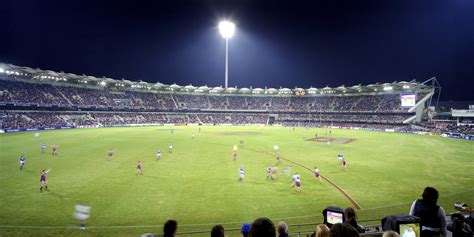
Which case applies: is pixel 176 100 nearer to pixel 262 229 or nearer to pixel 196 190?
pixel 196 190

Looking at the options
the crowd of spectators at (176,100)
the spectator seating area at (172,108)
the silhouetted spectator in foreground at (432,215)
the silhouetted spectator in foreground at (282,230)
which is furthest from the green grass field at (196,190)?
the crowd of spectators at (176,100)

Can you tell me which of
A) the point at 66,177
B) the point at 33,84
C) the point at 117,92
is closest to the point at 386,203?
the point at 66,177

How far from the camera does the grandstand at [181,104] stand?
74938 mm

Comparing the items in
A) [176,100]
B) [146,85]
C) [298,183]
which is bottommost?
[298,183]

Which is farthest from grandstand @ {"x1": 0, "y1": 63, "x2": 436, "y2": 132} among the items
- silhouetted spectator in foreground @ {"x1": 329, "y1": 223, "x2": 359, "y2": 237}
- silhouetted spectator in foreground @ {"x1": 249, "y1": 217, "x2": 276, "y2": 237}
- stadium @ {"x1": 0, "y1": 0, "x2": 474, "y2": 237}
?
silhouetted spectator in foreground @ {"x1": 329, "y1": 223, "x2": 359, "y2": 237}

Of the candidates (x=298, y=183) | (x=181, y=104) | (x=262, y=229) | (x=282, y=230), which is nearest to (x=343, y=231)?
(x=262, y=229)

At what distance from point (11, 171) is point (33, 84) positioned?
73.2 meters

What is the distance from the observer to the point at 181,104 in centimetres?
11962

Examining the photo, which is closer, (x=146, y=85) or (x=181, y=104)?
(x=146, y=85)

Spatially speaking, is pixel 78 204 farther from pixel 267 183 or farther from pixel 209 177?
pixel 267 183

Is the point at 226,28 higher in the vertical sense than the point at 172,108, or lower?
higher

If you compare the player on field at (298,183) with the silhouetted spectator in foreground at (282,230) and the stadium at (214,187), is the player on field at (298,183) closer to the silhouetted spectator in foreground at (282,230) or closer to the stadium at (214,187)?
the stadium at (214,187)

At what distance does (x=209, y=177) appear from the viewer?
23.1m

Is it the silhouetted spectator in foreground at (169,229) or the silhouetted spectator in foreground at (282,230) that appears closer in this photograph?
the silhouetted spectator in foreground at (282,230)
